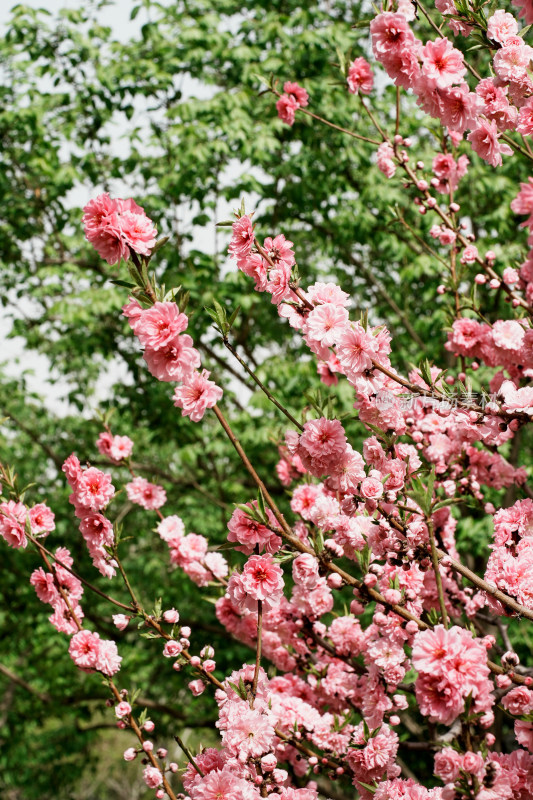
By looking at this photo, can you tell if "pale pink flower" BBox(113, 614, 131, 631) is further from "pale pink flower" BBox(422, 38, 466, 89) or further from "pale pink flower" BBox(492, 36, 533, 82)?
"pale pink flower" BBox(492, 36, 533, 82)

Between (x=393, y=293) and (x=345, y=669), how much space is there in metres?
3.88

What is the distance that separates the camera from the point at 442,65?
2139 millimetres

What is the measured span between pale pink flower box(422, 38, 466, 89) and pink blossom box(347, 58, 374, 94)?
1.16 m

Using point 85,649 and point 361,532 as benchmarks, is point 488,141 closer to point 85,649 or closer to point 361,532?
point 361,532

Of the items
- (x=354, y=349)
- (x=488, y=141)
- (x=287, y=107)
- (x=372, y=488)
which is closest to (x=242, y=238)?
(x=354, y=349)

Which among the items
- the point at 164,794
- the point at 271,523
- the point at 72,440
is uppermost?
the point at 72,440

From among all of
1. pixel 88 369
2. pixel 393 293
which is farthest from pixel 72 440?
pixel 393 293

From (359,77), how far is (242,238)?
1728 millimetres

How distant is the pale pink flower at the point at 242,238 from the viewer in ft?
6.44

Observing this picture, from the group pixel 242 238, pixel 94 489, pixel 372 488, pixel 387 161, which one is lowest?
pixel 94 489

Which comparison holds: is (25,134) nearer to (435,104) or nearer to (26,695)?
(435,104)

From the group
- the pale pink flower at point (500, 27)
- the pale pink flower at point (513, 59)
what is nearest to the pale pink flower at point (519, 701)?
the pale pink flower at point (513, 59)

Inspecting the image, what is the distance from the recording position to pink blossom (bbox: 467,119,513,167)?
7.23 feet

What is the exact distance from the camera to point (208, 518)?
5992 mm
